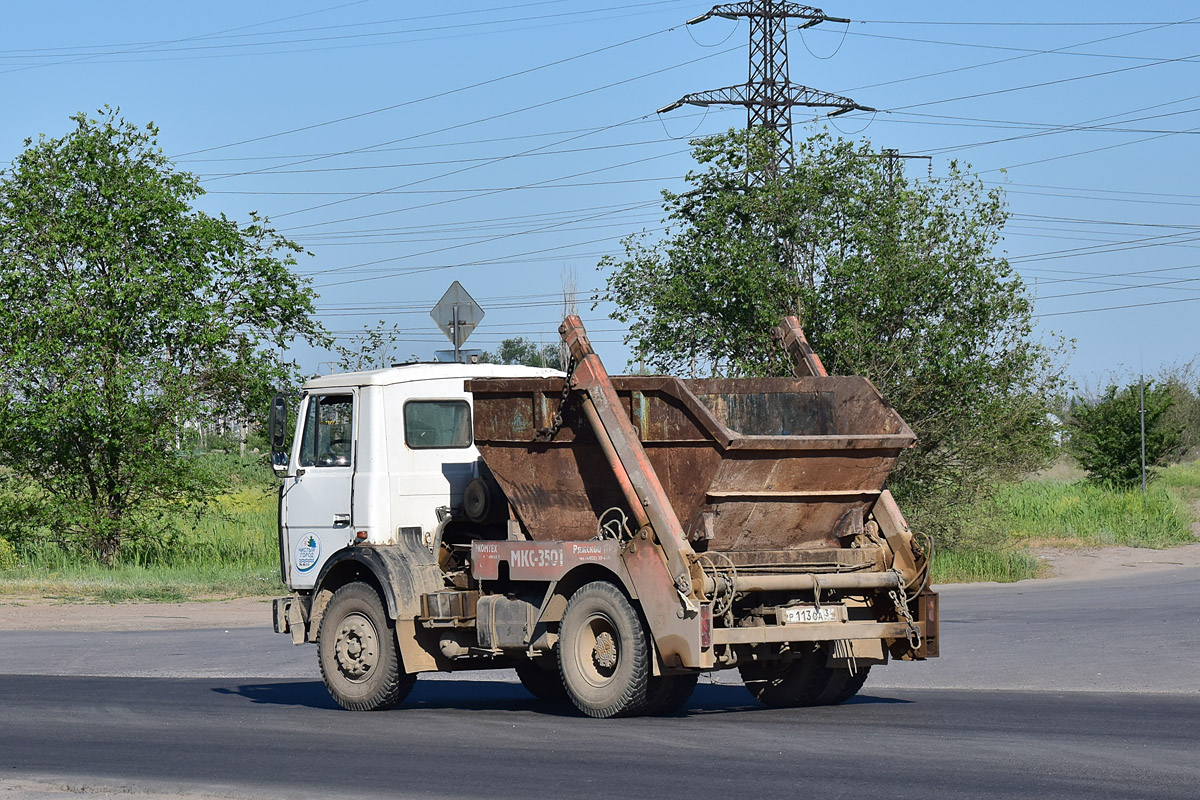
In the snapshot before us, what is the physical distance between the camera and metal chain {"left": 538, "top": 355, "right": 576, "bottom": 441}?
1102 cm

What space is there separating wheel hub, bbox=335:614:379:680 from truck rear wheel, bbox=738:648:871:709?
2.87 m

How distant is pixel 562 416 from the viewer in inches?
438

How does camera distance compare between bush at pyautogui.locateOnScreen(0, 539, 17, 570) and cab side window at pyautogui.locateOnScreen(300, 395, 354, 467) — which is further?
bush at pyautogui.locateOnScreen(0, 539, 17, 570)

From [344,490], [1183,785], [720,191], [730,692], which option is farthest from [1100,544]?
[1183,785]

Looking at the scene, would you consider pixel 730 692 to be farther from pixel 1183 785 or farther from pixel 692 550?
pixel 1183 785

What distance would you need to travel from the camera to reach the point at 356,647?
12086mm

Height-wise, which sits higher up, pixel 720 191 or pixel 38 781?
pixel 720 191

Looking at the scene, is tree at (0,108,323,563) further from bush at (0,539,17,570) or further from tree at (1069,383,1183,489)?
tree at (1069,383,1183,489)

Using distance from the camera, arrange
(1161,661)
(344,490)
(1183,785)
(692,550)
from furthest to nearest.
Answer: (1161,661) < (344,490) < (692,550) < (1183,785)

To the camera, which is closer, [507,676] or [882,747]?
[882,747]

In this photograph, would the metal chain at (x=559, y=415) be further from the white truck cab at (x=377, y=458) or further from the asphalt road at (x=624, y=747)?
the asphalt road at (x=624, y=747)

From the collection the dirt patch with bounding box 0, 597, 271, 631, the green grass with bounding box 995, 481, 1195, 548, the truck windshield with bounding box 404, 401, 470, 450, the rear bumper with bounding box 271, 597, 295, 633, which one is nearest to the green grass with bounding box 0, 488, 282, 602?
the dirt patch with bounding box 0, 597, 271, 631

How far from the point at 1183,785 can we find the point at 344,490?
700 centimetres

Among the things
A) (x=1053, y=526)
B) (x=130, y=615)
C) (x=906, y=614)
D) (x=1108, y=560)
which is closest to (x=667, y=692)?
(x=906, y=614)
